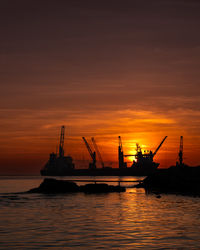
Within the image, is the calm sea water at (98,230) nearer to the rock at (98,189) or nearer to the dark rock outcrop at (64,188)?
the dark rock outcrop at (64,188)

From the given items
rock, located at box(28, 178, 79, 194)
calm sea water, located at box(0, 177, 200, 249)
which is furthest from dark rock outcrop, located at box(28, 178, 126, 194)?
calm sea water, located at box(0, 177, 200, 249)

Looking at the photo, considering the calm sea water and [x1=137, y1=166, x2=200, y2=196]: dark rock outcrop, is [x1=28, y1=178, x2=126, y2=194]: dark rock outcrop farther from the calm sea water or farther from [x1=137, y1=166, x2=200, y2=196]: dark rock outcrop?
the calm sea water

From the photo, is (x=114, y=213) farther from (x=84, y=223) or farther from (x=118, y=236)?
(x=118, y=236)

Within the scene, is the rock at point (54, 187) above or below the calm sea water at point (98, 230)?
above

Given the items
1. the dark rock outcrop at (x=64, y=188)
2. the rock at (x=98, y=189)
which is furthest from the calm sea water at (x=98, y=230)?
the rock at (x=98, y=189)

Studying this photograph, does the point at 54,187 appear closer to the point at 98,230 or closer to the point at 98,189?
the point at 98,189

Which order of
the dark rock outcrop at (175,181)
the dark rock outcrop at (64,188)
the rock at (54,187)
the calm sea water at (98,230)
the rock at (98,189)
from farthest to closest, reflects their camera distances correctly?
the dark rock outcrop at (175,181) < the rock at (98,189) < the dark rock outcrop at (64,188) < the rock at (54,187) < the calm sea water at (98,230)

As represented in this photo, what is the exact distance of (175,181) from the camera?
107438 millimetres

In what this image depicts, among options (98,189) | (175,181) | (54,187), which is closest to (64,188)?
(54,187)

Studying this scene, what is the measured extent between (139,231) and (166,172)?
86915 millimetres

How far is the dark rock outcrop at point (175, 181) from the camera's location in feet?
337

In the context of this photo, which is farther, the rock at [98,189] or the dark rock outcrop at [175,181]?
the dark rock outcrop at [175,181]

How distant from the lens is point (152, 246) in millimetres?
26641

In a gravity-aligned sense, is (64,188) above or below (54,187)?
below
